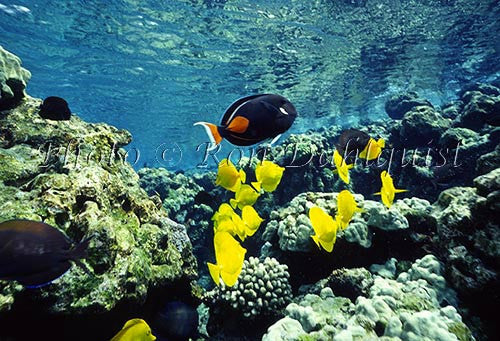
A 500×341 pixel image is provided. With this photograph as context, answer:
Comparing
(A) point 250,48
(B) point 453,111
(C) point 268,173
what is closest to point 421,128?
(B) point 453,111

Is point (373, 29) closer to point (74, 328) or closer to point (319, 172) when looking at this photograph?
point (319, 172)

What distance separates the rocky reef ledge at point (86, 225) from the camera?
2.86m

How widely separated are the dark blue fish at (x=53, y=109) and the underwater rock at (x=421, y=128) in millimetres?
9583

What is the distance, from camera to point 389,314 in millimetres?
3123

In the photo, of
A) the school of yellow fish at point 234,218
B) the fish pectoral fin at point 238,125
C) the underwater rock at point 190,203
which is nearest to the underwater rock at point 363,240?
the school of yellow fish at point 234,218

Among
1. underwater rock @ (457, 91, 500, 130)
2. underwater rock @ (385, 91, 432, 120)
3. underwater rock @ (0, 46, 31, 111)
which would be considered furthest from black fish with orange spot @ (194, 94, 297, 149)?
underwater rock @ (385, 91, 432, 120)

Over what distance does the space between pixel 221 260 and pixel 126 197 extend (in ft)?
9.31

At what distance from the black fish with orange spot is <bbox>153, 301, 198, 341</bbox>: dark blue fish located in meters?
3.07

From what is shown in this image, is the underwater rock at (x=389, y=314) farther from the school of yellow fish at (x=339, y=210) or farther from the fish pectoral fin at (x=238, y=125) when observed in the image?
the fish pectoral fin at (x=238, y=125)

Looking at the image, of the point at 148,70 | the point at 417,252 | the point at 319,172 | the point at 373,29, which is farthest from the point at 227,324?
the point at 148,70

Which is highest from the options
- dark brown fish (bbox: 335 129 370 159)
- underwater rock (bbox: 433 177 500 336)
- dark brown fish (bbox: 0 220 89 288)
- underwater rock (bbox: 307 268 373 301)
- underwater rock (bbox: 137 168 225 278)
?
dark brown fish (bbox: 335 129 370 159)

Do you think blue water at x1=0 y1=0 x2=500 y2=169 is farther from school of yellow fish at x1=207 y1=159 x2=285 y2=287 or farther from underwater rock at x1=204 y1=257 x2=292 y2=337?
underwater rock at x1=204 y1=257 x2=292 y2=337

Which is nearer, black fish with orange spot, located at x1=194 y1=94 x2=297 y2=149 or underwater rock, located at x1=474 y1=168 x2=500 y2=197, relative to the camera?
black fish with orange spot, located at x1=194 y1=94 x2=297 y2=149

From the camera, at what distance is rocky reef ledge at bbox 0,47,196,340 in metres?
2.86
